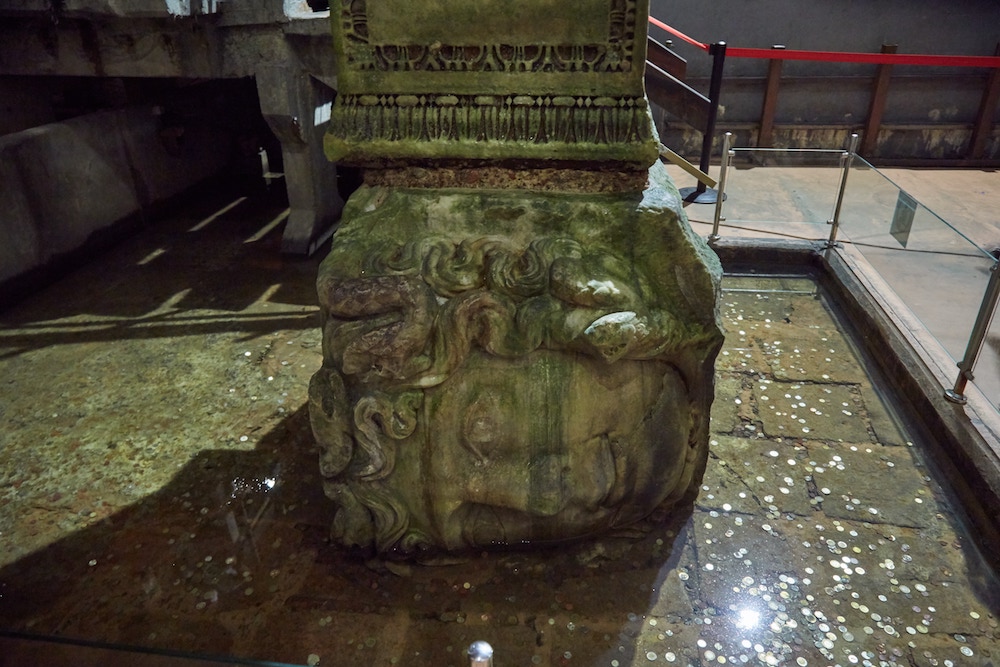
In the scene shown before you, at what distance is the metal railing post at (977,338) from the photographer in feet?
9.12

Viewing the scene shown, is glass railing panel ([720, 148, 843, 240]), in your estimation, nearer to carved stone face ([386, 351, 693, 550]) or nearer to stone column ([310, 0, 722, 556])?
stone column ([310, 0, 722, 556])

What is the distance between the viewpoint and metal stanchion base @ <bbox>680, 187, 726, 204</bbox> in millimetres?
5762

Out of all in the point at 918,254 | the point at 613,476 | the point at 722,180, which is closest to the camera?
the point at 613,476

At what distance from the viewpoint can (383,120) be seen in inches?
84.1

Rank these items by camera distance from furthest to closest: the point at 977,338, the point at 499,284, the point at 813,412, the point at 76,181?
the point at 76,181, the point at 813,412, the point at 977,338, the point at 499,284

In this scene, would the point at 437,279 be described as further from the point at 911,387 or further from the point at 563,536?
the point at 911,387

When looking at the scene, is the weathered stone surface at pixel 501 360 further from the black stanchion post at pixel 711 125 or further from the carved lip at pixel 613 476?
the black stanchion post at pixel 711 125

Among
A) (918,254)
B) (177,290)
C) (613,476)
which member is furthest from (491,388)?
(177,290)

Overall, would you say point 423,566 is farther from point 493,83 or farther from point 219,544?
point 493,83

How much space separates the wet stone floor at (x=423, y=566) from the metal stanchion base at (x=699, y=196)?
2423mm

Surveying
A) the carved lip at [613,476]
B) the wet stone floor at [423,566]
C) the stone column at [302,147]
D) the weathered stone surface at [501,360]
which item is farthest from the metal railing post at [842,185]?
the stone column at [302,147]

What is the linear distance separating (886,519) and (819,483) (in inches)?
9.5

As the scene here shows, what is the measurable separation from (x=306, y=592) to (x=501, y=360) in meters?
0.90

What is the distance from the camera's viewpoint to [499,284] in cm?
205
